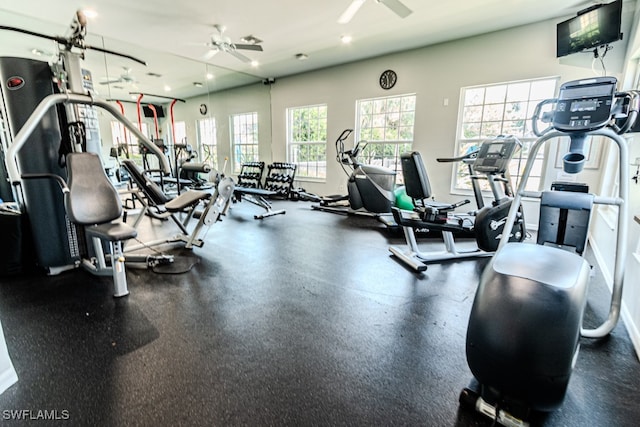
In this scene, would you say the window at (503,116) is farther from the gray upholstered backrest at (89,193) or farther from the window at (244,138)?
the window at (244,138)

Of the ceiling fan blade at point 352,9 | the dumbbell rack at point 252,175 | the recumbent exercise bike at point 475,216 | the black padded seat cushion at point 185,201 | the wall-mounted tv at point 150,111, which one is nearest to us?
the recumbent exercise bike at point 475,216

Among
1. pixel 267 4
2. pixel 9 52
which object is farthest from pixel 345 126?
pixel 9 52

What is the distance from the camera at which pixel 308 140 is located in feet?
23.9

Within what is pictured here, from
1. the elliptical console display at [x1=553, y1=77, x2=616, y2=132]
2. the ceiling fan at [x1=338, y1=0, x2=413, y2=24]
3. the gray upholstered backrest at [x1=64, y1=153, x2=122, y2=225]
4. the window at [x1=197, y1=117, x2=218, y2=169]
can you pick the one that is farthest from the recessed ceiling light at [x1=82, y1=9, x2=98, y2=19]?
the elliptical console display at [x1=553, y1=77, x2=616, y2=132]

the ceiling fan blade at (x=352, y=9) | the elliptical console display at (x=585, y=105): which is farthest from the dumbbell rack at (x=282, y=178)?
the elliptical console display at (x=585, y=105)

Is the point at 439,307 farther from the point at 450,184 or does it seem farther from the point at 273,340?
the point at 450,184

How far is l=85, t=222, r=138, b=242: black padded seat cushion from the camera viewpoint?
2.10 meters

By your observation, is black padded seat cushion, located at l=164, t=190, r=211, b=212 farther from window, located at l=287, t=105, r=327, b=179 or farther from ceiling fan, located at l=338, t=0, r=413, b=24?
window, located at l=287, t=105, r=327, b=179

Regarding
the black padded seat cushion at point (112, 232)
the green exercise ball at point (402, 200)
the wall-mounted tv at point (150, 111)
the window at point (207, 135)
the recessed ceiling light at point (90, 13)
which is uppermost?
the recessed ceiling light at point (90, 13)

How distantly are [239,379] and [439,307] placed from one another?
1551mm

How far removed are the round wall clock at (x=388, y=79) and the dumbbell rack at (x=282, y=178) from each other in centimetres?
279

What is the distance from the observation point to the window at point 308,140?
22.9 ft

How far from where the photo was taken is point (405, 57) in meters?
5.40

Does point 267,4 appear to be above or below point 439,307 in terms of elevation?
above
